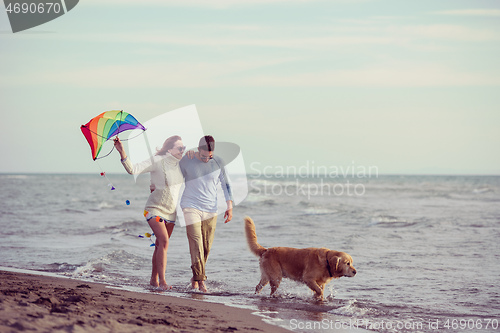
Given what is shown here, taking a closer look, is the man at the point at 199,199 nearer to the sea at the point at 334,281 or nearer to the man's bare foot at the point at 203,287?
the man's bare foot at the point at 203,287

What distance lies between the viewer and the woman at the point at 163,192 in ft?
22.2

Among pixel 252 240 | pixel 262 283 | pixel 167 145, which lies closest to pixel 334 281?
pixel 262 283

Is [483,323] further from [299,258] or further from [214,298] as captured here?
[214,298]

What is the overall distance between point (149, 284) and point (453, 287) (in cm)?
422

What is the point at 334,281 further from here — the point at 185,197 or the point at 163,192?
the point at 163,192

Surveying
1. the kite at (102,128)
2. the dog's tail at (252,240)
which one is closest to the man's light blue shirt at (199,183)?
the dog's tail at (252,240)

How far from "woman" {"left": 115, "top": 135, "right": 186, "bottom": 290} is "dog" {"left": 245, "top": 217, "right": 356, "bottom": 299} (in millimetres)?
Result: 1288

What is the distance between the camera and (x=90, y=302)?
4887 millimetres

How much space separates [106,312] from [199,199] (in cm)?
271

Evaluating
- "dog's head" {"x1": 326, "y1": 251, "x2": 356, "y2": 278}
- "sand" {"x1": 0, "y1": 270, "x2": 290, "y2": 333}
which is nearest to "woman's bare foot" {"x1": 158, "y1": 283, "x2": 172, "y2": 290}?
"sand" {"x1": 0, "y1": 270, "x2": 290, "y2": 333}

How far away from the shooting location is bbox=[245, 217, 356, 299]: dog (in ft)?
21.3

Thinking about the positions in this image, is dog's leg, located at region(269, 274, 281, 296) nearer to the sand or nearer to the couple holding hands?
the couple holding hands

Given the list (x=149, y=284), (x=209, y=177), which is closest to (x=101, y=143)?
(x=209, y=177)

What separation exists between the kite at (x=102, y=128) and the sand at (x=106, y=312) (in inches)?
69.2
